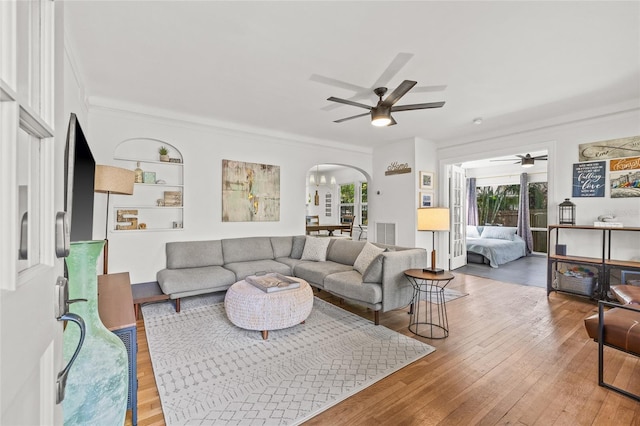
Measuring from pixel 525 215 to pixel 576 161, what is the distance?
4237mm

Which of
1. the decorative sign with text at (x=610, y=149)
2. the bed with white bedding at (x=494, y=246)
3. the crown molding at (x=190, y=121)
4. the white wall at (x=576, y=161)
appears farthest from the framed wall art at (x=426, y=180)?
the decorative sign with text at (x=610, y=149)

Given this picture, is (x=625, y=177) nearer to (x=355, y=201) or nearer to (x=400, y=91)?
(x=400, y=91)

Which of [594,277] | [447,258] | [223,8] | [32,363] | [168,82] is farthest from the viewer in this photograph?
[447,258]

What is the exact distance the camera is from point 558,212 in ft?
14.7

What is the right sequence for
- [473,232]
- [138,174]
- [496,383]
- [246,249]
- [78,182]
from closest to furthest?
[78,182] < [496,383] < [138,174] < [246,249] < [473,232]

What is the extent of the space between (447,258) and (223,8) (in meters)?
5.62

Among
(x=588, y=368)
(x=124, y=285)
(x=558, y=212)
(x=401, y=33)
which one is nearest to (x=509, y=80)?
(x=401, y=33)

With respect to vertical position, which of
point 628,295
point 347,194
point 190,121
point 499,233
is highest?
point 190,121

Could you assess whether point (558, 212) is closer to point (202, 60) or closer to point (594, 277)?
point (594, 277)

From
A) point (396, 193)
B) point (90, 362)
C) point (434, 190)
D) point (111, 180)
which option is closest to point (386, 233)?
point (396, 193)

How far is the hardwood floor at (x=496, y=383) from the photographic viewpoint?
183 cm

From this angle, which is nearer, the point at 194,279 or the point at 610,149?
the point at 194,279

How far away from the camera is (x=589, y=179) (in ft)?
13.9

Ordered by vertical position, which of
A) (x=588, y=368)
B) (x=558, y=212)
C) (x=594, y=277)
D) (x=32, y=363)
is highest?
(x=558, y=212)
